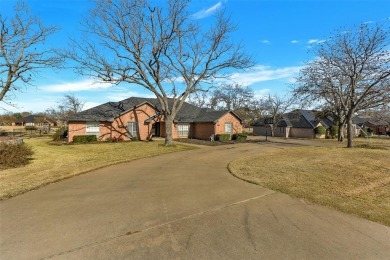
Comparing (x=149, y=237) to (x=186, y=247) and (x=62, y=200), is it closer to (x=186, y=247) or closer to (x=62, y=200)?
(x=186, y=247)

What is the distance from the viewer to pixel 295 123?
155 ft

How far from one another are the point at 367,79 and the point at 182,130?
20570 millimetres

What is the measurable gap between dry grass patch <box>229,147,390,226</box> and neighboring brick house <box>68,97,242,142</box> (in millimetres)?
17944

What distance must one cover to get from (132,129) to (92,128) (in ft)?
14.6

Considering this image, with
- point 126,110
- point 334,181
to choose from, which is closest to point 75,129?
point 126,110

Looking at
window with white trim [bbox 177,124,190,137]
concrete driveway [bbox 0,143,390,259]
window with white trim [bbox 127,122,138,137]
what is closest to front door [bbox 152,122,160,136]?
window with white trim [bbox 177,124,190,137]

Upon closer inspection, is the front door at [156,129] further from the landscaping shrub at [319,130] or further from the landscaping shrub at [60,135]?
the landscaping shrub at [319,130]

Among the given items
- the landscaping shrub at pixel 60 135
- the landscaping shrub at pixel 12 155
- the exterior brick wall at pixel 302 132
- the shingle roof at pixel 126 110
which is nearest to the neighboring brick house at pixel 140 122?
the shingle roof at pixel 126 110

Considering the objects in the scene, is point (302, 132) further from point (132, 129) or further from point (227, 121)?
point (132, 129)

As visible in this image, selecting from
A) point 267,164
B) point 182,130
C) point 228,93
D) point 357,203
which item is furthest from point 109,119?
point 228,93

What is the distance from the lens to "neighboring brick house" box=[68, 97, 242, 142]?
26922mm

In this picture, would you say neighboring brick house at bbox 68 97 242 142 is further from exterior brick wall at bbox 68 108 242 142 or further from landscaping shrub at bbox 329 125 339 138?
landscaping shrub at bbox 329 125 339 138

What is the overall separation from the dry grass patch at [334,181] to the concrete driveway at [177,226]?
774 millimetres

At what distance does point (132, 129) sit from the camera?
2934 cm
